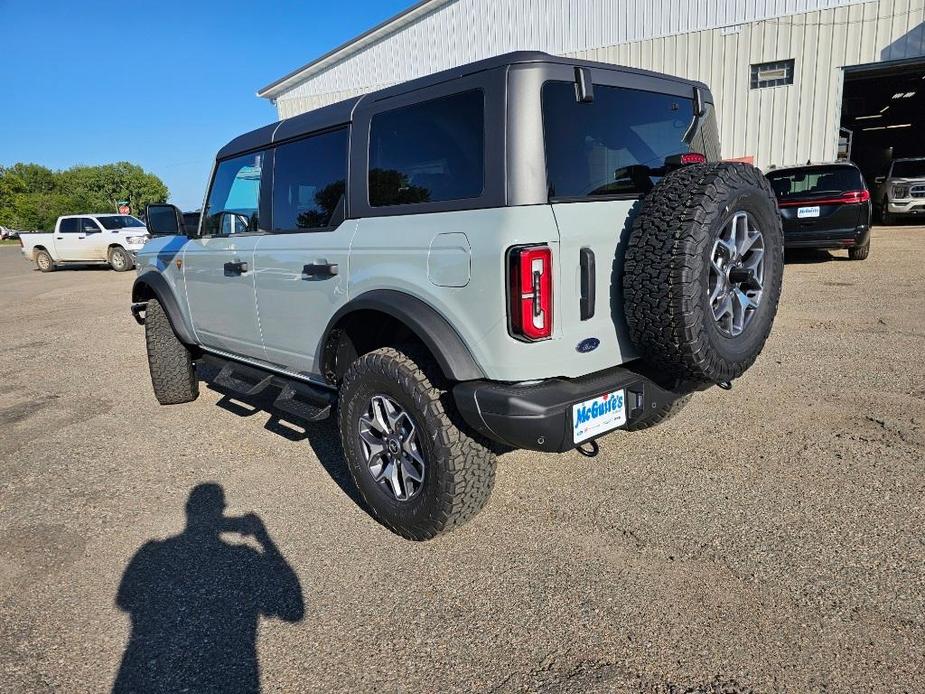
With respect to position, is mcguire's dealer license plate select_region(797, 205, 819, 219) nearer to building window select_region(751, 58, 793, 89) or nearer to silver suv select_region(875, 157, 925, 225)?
silver suv select_region(875, 157, 925, 225)

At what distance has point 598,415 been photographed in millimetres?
2551

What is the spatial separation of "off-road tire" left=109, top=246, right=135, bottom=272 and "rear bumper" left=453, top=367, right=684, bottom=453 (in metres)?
18.4

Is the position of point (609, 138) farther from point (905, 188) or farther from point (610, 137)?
point (905, 188)

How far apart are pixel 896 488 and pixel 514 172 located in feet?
8.23

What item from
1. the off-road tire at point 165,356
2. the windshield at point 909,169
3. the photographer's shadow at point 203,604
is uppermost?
the windshield at point 909,169

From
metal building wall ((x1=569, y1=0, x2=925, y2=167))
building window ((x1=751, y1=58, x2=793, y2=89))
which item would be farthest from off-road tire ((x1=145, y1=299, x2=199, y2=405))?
building window ((x1=751, y1=58, x2=793, y2=89))

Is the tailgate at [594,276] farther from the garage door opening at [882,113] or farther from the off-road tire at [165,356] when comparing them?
the garage door opening at [882,113]

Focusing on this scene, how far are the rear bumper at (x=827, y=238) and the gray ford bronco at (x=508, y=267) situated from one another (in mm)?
7843

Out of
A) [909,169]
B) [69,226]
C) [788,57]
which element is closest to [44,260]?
[69,226]

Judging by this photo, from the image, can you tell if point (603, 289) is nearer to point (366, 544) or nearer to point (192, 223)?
point (366, 544)

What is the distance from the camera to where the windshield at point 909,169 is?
1578 cm

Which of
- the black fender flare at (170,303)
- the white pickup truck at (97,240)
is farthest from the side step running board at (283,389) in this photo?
the white pickup truck at (97,240)

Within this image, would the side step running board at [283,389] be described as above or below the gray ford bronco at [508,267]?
below

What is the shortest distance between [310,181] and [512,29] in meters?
17.9
